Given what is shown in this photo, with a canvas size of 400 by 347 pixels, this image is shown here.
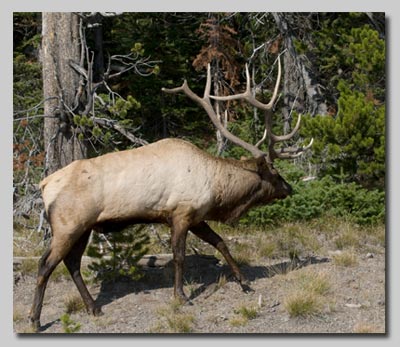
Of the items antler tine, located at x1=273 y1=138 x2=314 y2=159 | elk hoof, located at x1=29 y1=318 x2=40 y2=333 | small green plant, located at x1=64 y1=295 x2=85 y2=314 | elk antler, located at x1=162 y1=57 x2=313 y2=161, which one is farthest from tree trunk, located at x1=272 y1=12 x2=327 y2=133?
elk hoof, located at x1=29 y1=318 x2=40 y2=333

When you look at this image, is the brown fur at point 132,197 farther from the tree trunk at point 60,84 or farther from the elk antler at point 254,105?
the tree trunk at point 60,84

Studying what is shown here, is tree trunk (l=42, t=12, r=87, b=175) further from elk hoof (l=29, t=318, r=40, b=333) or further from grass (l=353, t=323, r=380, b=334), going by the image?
grass (l=353, t=323, r=380, b=334)

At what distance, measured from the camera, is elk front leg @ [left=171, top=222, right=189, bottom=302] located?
681cm

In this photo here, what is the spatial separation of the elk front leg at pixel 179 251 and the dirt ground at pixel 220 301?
12cm

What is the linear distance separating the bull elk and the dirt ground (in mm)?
224

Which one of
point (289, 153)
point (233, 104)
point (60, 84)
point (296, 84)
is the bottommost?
point (289, 153)

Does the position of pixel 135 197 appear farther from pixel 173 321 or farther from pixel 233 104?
pixel 233 104

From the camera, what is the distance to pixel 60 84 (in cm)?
819

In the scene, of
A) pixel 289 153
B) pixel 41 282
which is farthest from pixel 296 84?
pixel 41 282

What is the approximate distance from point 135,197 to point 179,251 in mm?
724

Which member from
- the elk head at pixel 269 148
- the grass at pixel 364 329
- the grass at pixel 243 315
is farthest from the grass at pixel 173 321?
the elk head at pixel 269 148

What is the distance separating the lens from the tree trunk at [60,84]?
820 centimetres

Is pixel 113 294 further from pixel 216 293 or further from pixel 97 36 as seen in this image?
pixel 97 36

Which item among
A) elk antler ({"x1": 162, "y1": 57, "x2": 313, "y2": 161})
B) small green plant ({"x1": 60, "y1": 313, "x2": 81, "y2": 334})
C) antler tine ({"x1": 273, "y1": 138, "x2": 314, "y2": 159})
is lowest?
small green plant ({"x1": 60, "y1": 313, "x2": 81, "y2": 334})
